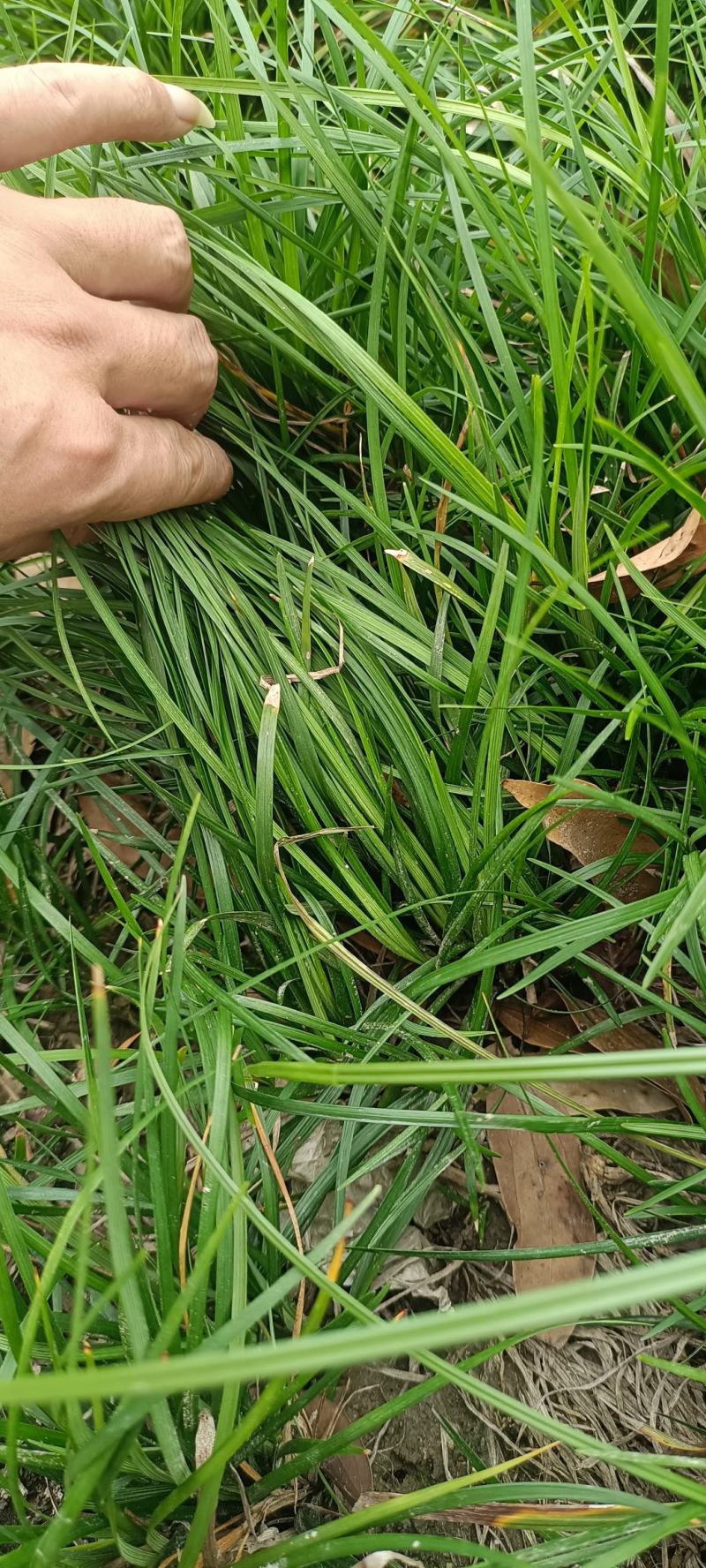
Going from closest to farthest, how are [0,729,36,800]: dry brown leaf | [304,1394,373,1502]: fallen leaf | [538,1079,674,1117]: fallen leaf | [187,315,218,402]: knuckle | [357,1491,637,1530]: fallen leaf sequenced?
[357,1491,637,1530]: fallen leaf, [304,1394,373,1502]: fallen leaf, [538,1079,674,1117]: fallen leaf, [187,315,218,402]: knuckle, [0,729,36,800]: dry brown leaf

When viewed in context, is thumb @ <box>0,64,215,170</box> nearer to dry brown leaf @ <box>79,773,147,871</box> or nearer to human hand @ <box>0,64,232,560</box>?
human hand @ <box>0,64,232,560</box>

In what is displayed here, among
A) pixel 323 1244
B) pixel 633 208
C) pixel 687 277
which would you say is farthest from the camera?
pixel 633 208

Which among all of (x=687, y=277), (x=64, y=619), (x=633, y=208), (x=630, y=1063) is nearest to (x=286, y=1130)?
(x=630, y=1063)

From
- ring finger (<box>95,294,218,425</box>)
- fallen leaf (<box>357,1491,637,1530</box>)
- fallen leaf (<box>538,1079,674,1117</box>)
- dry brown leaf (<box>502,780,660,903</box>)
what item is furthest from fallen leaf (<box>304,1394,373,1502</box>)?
ring finger (<box>95,294,218,425</box>)

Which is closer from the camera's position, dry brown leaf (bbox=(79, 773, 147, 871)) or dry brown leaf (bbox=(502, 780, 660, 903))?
dry brown leaf (bbox=(502, 780, 660, 903))

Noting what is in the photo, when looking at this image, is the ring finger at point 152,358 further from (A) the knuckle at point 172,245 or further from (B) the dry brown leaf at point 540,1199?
(B) the dry brown leaf at point 540,1199

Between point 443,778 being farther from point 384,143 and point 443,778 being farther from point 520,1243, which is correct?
point 384,143

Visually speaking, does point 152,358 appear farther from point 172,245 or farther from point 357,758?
point 357,758
